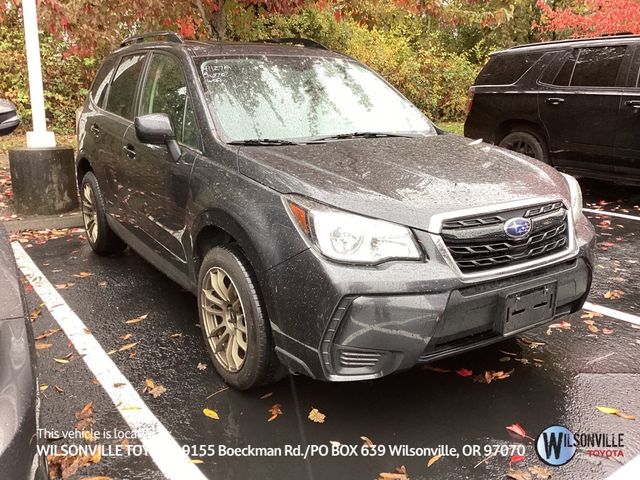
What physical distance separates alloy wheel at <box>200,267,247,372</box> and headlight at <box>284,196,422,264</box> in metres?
0.64

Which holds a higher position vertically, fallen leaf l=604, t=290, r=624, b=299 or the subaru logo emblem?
the subaru logo emblem

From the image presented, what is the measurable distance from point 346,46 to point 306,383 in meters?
16.4

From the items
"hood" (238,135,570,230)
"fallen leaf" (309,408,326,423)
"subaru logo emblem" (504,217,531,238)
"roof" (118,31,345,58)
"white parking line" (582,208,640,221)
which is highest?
"roof" (118,31,345,58)

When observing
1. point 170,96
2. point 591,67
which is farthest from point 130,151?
point 591,67

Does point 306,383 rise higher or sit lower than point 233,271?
lower

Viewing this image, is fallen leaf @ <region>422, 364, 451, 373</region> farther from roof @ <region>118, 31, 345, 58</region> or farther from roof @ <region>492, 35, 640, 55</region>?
roof @ <region>492, 35, 640, 55</region>

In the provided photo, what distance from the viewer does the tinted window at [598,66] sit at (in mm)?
7156

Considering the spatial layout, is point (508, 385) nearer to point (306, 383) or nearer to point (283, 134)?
point (306, 383)

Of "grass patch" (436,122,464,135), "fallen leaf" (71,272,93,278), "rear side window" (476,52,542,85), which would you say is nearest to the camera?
"fallen leaf" (71,272,93,278)

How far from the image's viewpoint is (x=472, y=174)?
3.06 metres

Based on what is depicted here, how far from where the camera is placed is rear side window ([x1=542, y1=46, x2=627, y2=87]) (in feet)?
23.5

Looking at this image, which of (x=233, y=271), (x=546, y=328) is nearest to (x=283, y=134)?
(x=233, y=271)

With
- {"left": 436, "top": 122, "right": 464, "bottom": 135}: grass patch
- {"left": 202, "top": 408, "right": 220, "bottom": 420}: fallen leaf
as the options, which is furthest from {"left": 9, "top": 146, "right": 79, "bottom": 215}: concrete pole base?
{"left": 436, "top": 122, "right": 464, "bottom": 135}: grass patch

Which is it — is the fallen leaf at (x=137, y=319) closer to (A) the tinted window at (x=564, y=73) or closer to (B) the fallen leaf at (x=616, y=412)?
(B) the fallen leaf at (x=616, y=412)
